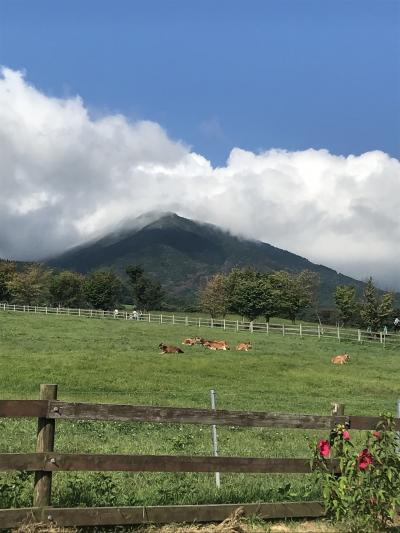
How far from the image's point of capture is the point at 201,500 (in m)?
7.46

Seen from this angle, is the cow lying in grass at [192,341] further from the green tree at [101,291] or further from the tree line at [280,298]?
the green tree at [101,291]

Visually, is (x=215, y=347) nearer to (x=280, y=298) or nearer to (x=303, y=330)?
A: (x=303, y=330)

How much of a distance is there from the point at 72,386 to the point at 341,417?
18166 mm

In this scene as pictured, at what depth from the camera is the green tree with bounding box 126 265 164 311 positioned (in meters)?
132

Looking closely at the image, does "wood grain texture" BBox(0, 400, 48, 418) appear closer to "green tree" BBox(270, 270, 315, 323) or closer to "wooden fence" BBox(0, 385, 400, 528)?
"wooden fence" BBox(0, 385, 400, 528)

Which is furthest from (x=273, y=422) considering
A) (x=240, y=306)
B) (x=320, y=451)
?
(x=240, y=306)

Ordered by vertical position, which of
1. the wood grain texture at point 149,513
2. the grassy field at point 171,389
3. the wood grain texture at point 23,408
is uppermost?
the wood grain texture at point 23,408

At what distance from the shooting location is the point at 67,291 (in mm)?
130250

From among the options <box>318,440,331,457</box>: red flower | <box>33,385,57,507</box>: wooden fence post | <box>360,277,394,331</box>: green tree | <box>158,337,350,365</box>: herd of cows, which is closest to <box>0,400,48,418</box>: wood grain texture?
<box>33,385,57,507</box>: wooden fence post

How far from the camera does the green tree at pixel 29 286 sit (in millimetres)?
117438

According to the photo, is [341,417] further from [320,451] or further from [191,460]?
[191,460]

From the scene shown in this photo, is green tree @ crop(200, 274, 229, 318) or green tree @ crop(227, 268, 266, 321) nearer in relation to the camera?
green tree @ crop(227, 268, 266, 321)

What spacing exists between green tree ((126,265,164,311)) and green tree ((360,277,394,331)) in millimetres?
52969

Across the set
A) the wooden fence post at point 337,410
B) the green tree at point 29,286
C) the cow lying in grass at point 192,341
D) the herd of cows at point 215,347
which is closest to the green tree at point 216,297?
the green tree at point 29,286
